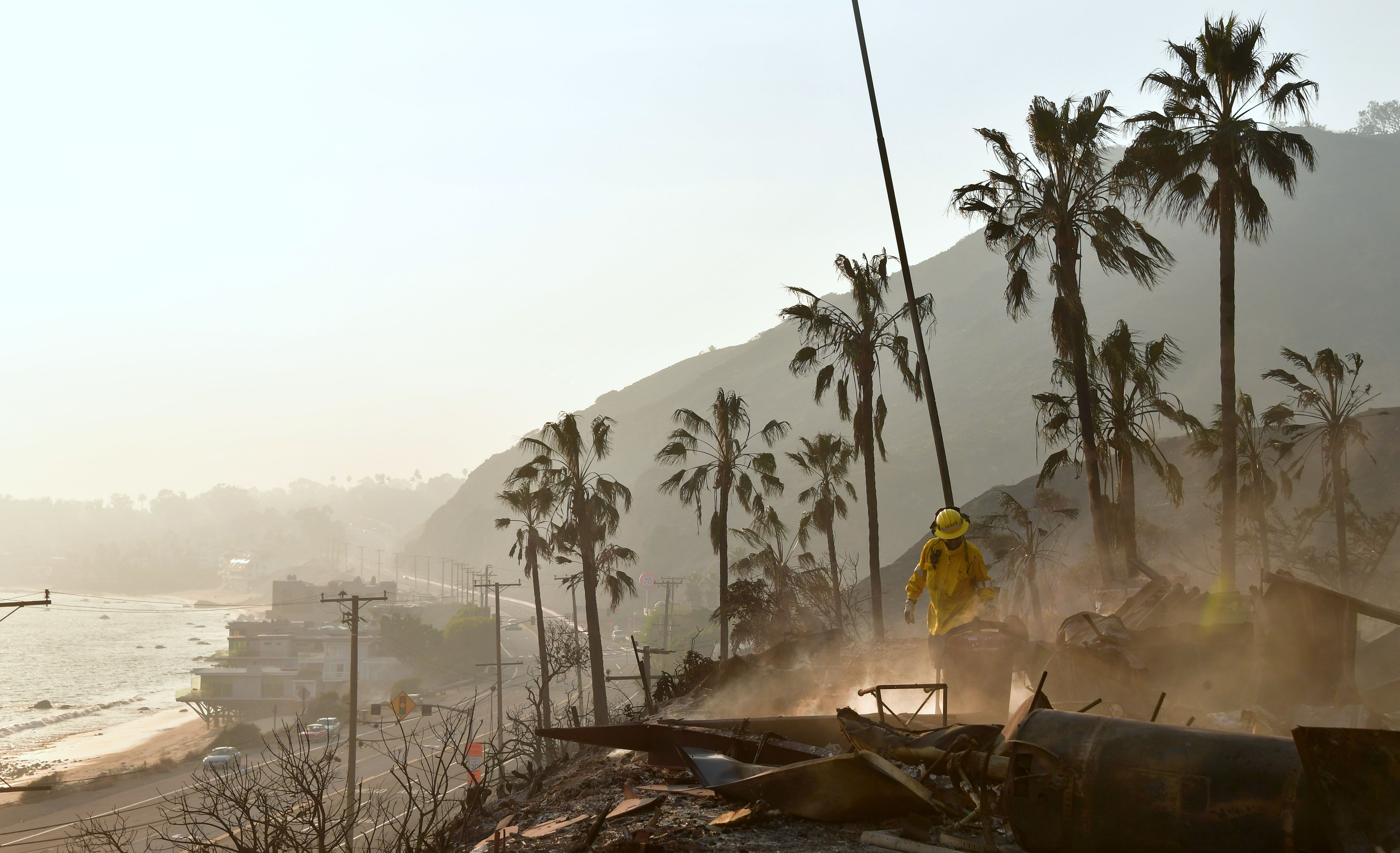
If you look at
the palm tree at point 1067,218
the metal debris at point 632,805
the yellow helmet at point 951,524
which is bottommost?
the metal debris at point 632,805

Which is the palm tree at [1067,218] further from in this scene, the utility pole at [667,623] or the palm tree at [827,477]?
the utility pole at [667,623]

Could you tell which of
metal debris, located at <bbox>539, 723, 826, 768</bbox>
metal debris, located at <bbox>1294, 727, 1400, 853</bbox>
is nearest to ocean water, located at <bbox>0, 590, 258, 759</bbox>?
metal debris, located at <bbox>539, 723, 826, 768</bbox>

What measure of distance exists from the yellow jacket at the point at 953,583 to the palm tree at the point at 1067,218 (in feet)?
37.3

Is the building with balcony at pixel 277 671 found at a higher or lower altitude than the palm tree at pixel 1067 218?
lower

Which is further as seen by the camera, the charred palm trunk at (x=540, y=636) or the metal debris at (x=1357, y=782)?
the charred palm trunk at (x=540, y=636)

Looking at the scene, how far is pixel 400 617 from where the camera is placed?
350ft

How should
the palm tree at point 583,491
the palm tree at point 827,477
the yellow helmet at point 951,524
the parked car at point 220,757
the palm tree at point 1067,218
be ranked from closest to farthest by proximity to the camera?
1. the yellow helmet at point 951,524
2. the palm tree at point 1067,218
3. the palm tree at point 583,491
4. the palm tree at point 827,477
5. the parked car at point 220,757

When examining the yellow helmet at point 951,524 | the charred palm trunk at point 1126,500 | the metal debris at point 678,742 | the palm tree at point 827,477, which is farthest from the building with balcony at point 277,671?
the yellow helmet at point 951,524

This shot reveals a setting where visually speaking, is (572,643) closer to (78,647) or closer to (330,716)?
(330,716)

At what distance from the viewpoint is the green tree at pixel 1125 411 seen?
810 inches

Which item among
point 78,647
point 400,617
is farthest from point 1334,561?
point 78,647

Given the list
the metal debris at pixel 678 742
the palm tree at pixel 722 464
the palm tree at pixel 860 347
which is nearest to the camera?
the metal debris at pixel 678 742

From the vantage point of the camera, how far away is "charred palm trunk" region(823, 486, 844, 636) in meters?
29.5

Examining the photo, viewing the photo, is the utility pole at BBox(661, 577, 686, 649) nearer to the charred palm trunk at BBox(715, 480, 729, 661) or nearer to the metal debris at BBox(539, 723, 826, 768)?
the charred palm trunk at BBox(715, 480, 729, 661)
